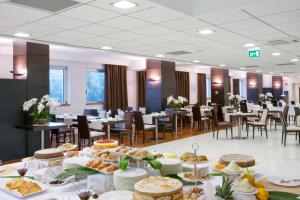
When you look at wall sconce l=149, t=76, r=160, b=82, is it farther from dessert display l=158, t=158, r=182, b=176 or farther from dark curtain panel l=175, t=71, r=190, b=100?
dessert display l=158, t=158, r=182, b=176

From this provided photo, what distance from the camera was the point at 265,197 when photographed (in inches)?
68.8

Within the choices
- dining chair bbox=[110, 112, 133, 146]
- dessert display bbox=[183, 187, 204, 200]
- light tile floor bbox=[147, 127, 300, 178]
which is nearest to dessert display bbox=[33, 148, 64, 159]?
dessert display bbox=[183, 187, 204, 200]

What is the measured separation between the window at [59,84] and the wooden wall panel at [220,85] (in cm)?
771

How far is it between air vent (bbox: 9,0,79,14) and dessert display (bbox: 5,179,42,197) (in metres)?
2.32

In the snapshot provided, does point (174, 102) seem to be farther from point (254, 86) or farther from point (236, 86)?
point (236, 86)

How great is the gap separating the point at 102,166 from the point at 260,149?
19.5 feet

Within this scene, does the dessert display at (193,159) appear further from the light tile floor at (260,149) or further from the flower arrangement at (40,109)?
the flower arrangement at (40,109)

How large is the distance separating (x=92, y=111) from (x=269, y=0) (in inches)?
296

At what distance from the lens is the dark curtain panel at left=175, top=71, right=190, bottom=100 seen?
15.3 metres

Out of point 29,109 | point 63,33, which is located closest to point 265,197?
point 63,33

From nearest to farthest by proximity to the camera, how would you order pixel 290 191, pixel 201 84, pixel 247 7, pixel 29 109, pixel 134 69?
pixel 290 191 < pixel 247 7 < pixel 29 109 < pixel 134 69 < pixel 201 84

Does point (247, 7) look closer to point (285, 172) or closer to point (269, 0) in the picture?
point (269, 0)

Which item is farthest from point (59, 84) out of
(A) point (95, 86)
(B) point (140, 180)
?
(B) point (140, 180)

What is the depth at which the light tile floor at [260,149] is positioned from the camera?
17.7 feet
